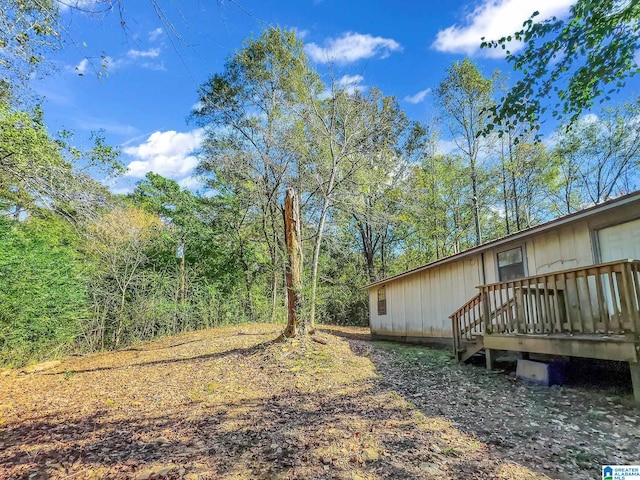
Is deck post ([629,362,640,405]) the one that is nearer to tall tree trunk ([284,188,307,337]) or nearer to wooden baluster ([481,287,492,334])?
wooden baluster ([481,287,492,334])

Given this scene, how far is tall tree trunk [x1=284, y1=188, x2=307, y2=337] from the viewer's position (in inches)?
285

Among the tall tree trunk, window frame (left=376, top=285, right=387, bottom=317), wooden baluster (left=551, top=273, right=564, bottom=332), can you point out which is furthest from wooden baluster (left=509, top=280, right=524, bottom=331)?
window frame (left=376, top=285, right=387, bottom=317)

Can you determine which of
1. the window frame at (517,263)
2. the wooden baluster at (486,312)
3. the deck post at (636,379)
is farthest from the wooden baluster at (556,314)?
the window frame at (517,263)

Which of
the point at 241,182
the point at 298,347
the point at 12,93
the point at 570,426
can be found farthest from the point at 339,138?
the point at 570,426

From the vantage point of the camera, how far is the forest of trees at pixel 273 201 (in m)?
7.91

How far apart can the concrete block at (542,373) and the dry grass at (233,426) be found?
225cm

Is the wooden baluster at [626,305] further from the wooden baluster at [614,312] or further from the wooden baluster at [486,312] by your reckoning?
the wooden baluster at [486,312]

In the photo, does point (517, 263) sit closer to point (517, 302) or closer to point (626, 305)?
point (517, 302)

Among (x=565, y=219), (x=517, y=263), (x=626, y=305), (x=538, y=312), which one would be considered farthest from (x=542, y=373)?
(x=517, y=263)

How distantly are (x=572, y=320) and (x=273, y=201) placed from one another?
37.3 feet

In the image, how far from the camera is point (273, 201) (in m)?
14.5

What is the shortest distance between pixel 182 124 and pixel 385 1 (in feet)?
42.2

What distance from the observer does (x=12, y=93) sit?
5316 millimetres

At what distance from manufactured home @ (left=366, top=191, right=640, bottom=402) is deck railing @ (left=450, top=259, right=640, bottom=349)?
1cm
